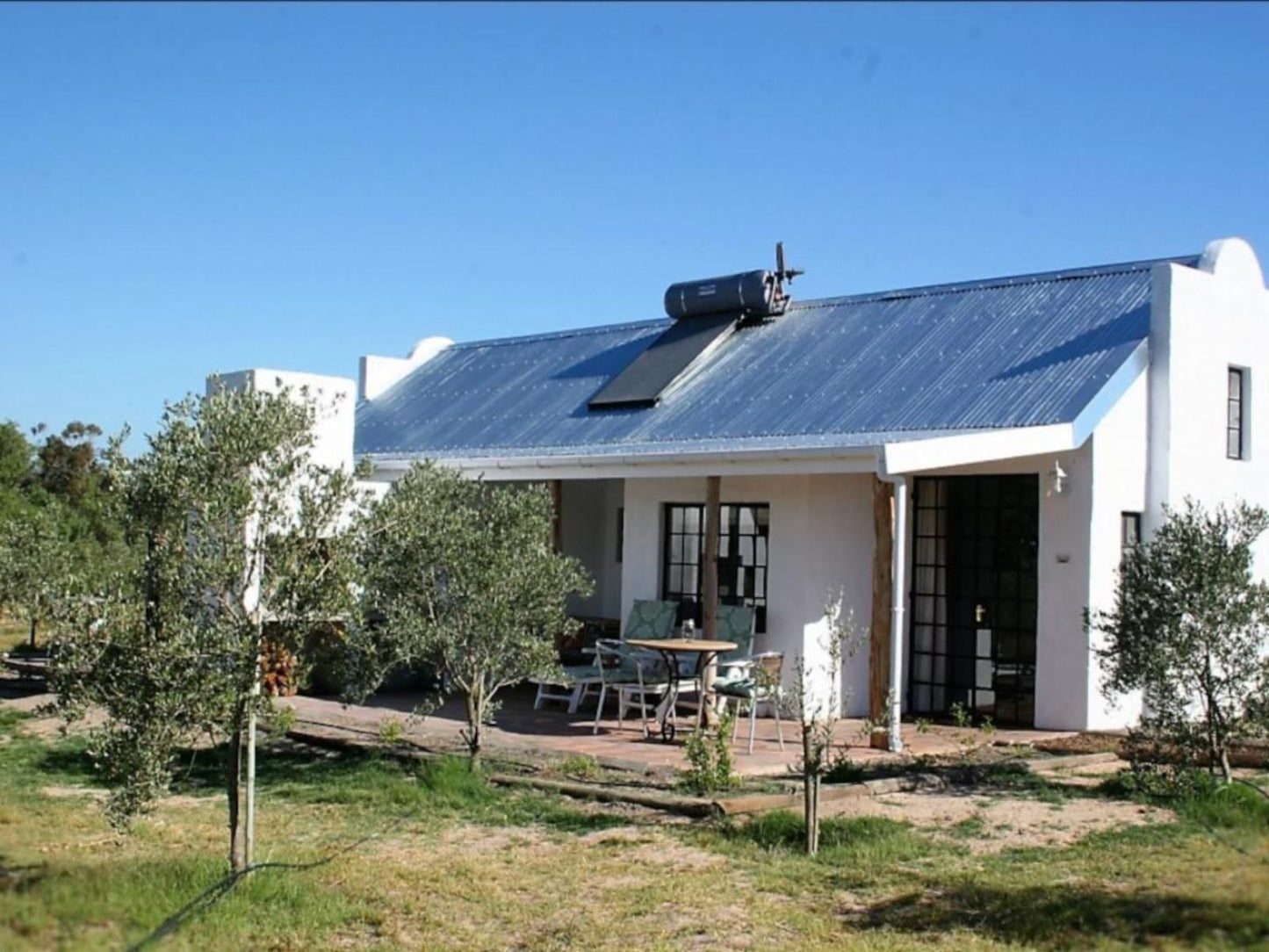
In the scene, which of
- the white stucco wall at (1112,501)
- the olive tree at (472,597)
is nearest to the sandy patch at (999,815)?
the olive tree at (472,597)

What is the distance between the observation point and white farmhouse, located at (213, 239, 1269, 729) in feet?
42.9

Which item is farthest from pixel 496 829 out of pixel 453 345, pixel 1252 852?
pixel 453 345

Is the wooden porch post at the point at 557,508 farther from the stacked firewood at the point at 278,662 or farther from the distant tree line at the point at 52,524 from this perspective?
the stacked firewood at the point at 278,662

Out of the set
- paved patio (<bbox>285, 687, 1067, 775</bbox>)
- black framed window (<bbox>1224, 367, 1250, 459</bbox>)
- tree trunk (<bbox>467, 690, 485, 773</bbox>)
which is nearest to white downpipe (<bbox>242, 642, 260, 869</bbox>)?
tree trunk (<bbox>467, 690, 485, 773</bbox>)

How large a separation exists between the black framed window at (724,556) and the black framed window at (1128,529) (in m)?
3.49

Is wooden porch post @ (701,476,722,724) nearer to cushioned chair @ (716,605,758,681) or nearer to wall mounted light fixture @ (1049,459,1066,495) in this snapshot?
cushioned chair @ (716,605,758,681)

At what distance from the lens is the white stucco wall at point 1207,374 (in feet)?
44.7

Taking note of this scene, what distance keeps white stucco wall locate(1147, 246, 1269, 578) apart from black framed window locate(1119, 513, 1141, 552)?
175mm

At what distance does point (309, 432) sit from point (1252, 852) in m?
4.66

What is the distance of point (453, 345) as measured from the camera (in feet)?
79.8

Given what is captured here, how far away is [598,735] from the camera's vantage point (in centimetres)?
1300

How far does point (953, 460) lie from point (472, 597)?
433cm

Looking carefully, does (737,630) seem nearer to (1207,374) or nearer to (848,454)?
(848,454)

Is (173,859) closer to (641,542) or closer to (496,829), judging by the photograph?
(496,829)
